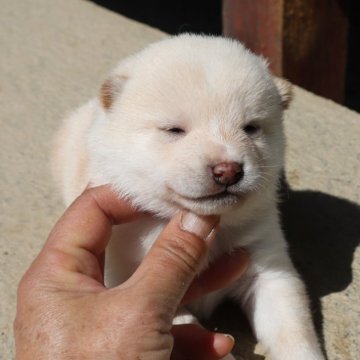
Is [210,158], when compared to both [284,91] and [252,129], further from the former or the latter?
[284,91]

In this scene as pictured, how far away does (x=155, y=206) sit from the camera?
259cm

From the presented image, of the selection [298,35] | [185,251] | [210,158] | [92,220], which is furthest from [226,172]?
[298,35]

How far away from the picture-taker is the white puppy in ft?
7.70

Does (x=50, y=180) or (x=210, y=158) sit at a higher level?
(x=210, y=158)

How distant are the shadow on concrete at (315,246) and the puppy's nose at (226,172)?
845 millimetres

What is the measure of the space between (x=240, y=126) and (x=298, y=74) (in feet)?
8.62

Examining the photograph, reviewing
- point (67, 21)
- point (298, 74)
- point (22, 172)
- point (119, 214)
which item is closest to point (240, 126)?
point (119, 214)

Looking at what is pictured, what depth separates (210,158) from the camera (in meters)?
2.28

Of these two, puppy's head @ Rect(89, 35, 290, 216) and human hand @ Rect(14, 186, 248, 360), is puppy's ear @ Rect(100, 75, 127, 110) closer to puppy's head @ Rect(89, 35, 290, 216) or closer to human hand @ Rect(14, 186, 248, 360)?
puppy's head @ Rect(89, 35, 290, 216)

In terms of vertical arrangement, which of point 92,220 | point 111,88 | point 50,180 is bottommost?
point 50,180

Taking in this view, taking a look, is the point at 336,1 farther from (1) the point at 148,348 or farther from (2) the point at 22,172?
(1) the point at 148,348

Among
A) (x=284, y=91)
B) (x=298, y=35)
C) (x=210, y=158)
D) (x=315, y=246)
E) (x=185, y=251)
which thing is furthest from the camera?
(x=298, y=35)

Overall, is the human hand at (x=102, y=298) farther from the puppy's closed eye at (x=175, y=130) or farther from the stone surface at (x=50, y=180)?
the stone surface at (x=50, y=180)

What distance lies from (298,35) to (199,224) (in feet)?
9.35
